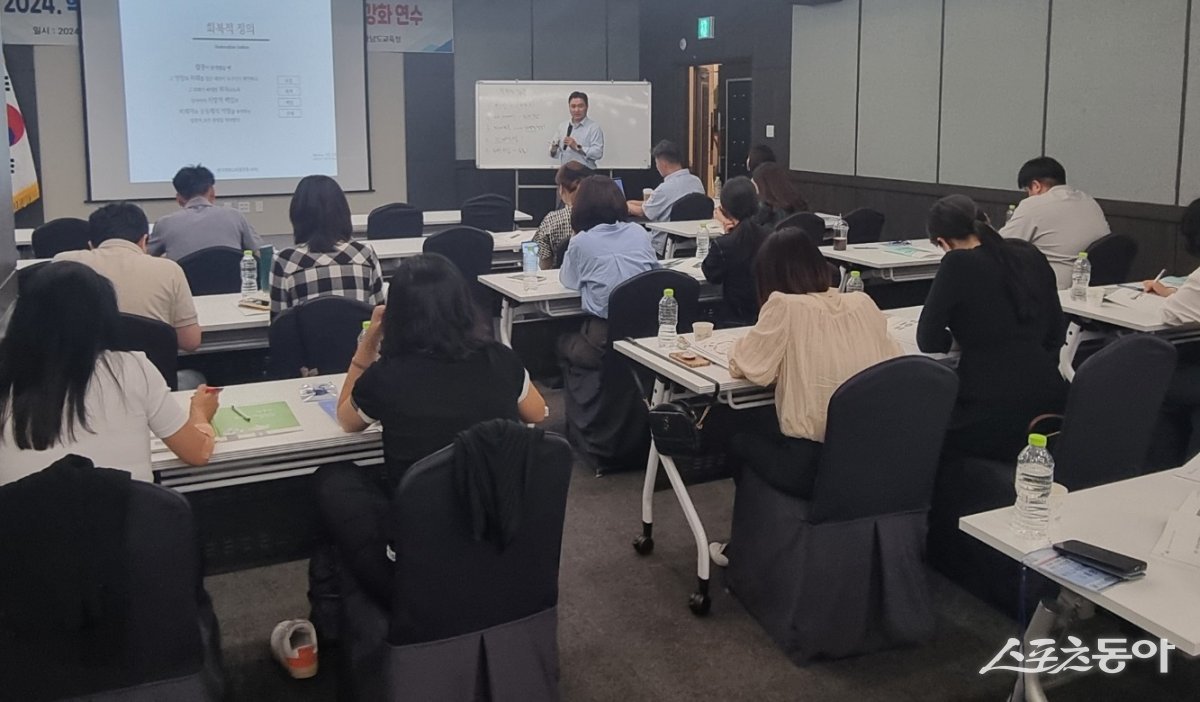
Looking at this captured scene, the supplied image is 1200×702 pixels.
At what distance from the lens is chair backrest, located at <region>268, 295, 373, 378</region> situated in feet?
12.1

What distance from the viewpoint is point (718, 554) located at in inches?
143

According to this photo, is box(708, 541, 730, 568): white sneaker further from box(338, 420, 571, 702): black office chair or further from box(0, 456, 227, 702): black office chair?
box(0, 456, 227, 702): black office chair

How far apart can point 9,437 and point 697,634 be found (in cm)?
202

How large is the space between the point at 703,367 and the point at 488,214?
4.32m

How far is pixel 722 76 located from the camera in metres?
11.1

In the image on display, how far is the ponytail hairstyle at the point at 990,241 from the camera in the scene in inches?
132

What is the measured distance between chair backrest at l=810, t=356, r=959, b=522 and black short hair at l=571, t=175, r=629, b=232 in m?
2.20

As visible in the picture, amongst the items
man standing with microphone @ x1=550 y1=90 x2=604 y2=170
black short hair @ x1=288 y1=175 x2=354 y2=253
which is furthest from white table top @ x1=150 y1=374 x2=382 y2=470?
man standing with microphone @ x1=550 y1=90 x2=604 y2=170

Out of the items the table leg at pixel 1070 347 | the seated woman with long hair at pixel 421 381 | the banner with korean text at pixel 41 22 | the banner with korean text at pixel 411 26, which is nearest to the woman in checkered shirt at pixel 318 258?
the seated woman with long hair at pixel 421 381

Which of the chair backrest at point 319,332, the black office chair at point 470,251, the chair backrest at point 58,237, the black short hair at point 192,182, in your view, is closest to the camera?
the chair backrest at point 319,332

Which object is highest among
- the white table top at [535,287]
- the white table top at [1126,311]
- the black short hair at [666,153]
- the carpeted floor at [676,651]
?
the black short hair at [666,153]

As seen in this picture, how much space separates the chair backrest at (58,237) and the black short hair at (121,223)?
2.21m

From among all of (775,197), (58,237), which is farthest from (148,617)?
(775,197)

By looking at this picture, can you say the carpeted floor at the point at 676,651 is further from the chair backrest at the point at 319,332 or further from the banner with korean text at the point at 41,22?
the banner with korean text at the point at 41,22
